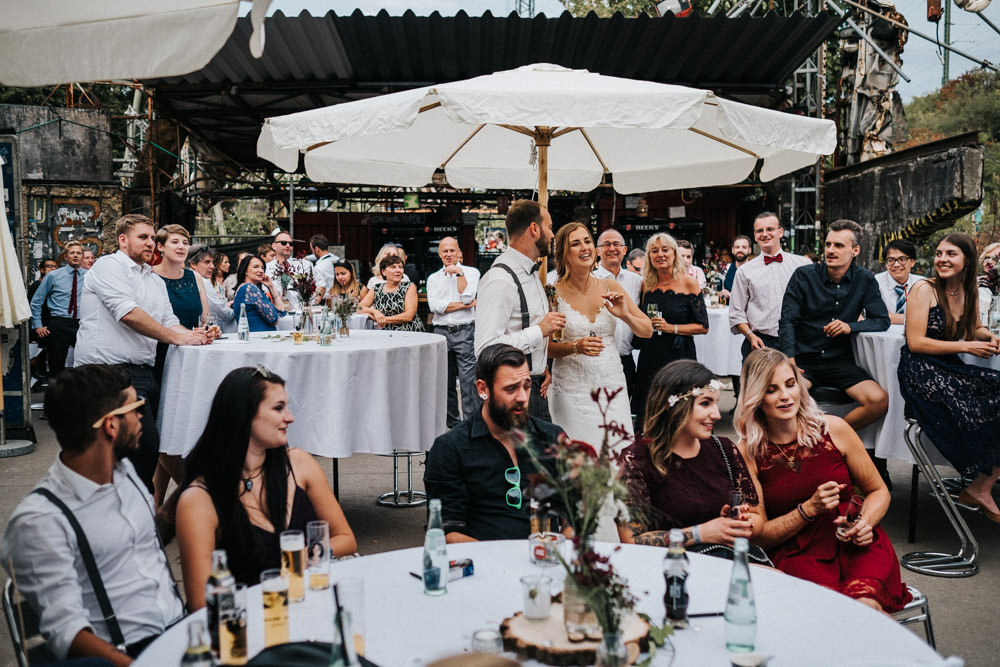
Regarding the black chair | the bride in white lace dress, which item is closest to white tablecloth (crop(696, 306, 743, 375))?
the bride in white lace dress

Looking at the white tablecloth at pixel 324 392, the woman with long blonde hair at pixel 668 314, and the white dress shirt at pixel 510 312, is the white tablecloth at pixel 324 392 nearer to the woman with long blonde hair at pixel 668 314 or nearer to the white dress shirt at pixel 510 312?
the white dress shirt at pixel 510 312

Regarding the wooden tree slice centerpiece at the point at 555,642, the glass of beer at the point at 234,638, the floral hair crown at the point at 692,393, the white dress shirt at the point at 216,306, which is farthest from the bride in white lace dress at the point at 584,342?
the white dress shirt at the point at 216,306

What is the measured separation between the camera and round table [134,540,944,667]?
1743 mm

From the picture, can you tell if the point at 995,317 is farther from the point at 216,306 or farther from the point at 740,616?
the point at 216,306

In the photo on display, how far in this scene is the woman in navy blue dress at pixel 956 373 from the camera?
4.65 metres

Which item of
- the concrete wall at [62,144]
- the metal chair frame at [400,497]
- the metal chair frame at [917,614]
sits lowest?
the metal chair frame at [400,497]

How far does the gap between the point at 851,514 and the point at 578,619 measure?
1826mm

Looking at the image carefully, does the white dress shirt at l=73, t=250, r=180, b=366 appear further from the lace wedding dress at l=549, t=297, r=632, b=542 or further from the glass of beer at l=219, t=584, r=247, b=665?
the glass of beer at l=219, t=584, r=247, b=665

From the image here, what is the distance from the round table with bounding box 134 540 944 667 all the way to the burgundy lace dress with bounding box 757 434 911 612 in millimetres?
892

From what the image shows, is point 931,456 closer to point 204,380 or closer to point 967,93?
point 204,380

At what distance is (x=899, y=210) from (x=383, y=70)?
7250 millimetres

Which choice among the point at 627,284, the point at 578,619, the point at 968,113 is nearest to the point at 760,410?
the point at 578,619

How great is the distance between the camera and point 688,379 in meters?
3.28

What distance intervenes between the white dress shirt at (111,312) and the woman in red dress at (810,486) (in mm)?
3502
